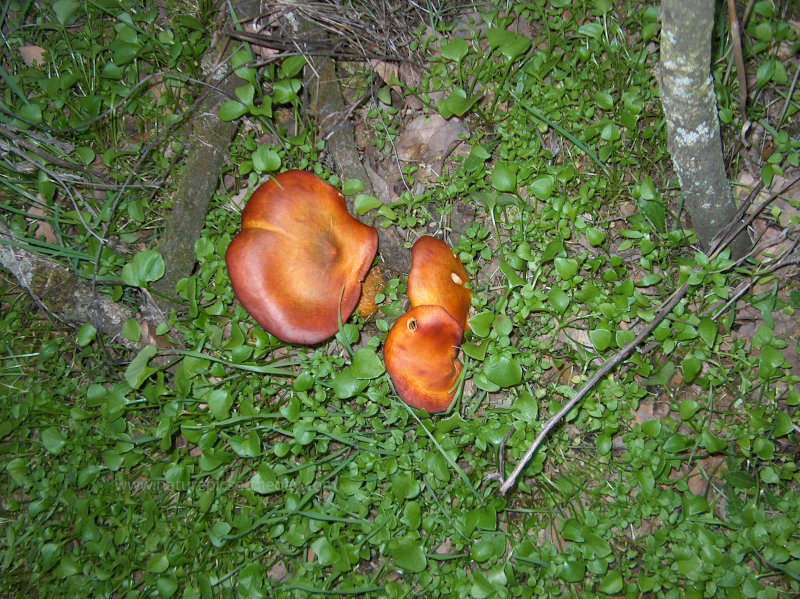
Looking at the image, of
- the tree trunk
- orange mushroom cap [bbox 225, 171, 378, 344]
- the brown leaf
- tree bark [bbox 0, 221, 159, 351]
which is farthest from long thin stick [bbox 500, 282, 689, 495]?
the brown leaf

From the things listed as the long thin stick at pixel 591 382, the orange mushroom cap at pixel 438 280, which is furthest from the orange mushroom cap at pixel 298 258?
the long thin stick at pixel 591 382

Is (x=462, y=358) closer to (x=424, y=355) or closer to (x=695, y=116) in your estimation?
(x=424, y=355)

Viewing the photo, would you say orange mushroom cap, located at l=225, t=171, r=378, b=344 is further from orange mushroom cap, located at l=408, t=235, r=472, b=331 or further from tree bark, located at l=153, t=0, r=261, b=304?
tree bark, located at l=153, t=0, r=261, b=304

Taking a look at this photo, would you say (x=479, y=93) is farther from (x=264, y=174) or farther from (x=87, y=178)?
(x=87, y=178)

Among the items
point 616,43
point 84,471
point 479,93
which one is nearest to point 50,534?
point 84,471

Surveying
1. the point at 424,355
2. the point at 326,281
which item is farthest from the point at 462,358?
the point at 326,281

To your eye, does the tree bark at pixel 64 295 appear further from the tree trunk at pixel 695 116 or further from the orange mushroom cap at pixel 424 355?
the tree trunk at pixel 695 116
